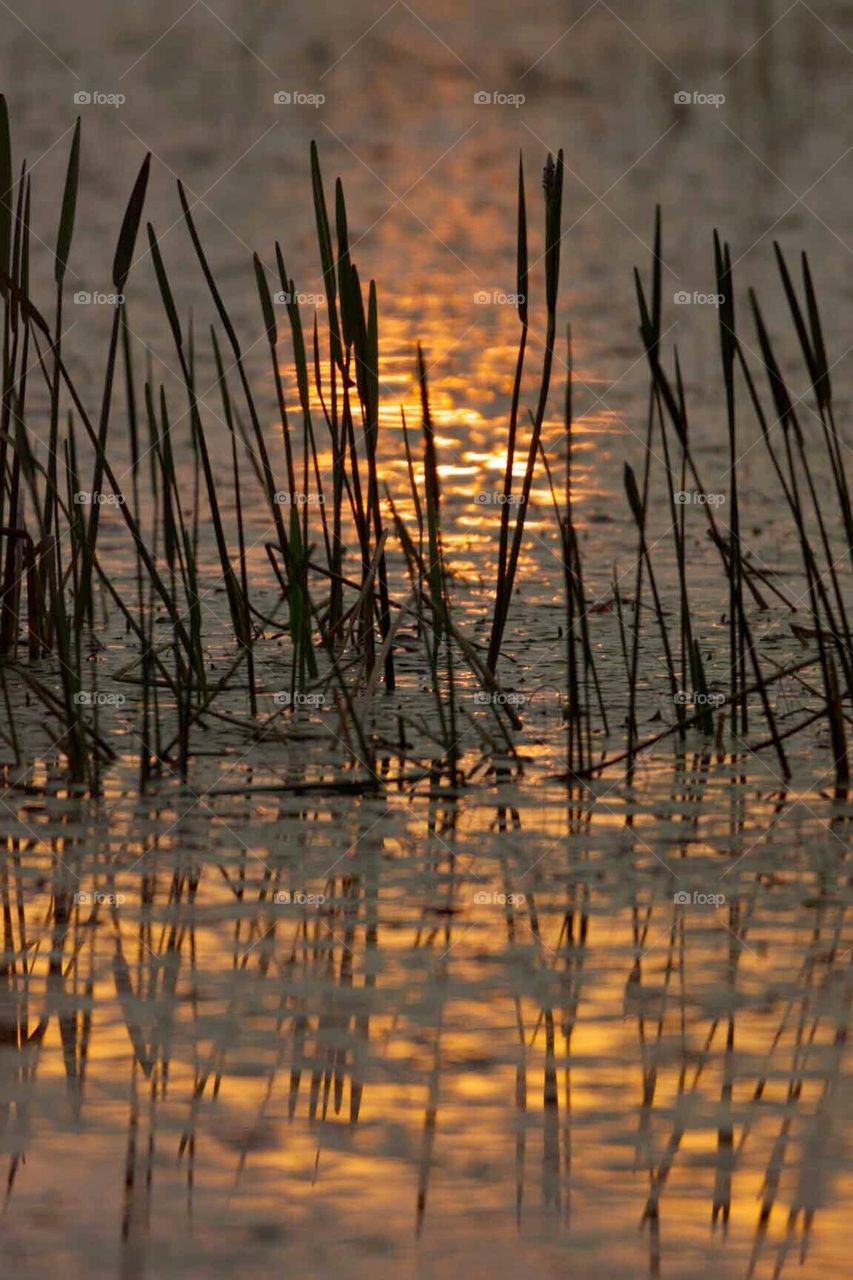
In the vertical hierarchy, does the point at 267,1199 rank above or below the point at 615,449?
below

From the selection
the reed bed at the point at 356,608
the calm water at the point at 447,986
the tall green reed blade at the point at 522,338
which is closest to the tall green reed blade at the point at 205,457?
the reed bed at the point at 356,608

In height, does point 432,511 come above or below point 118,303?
below

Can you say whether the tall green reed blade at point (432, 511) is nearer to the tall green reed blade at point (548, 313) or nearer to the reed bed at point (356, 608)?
the reed bed at point (356, 608)

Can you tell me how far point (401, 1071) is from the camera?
2.14m

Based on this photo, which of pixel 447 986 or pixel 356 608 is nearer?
pixel 447 986

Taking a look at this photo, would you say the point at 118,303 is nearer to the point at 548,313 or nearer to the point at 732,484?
the point at 548,313

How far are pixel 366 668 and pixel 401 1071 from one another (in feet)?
5.29

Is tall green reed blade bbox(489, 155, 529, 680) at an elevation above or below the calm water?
above

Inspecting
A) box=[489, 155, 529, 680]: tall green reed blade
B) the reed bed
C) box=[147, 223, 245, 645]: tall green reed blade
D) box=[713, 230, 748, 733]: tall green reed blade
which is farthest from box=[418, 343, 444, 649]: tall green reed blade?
box=[713, 230, 748, 733]: tall green reed blade

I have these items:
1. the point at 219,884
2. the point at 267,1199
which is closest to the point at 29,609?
the point at 219,884

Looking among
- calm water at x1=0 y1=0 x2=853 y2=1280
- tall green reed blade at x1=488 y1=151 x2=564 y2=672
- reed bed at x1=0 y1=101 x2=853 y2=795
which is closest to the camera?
calm water at x1=0 y1=0 x2=853 y2=1280

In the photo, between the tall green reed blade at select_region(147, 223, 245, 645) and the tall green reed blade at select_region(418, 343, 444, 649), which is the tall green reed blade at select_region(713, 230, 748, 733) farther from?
the tall green reed blade at select_region(147, 223, 245, 645)

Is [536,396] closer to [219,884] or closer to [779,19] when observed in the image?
[219,884]

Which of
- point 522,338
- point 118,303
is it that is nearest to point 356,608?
point 522,338
